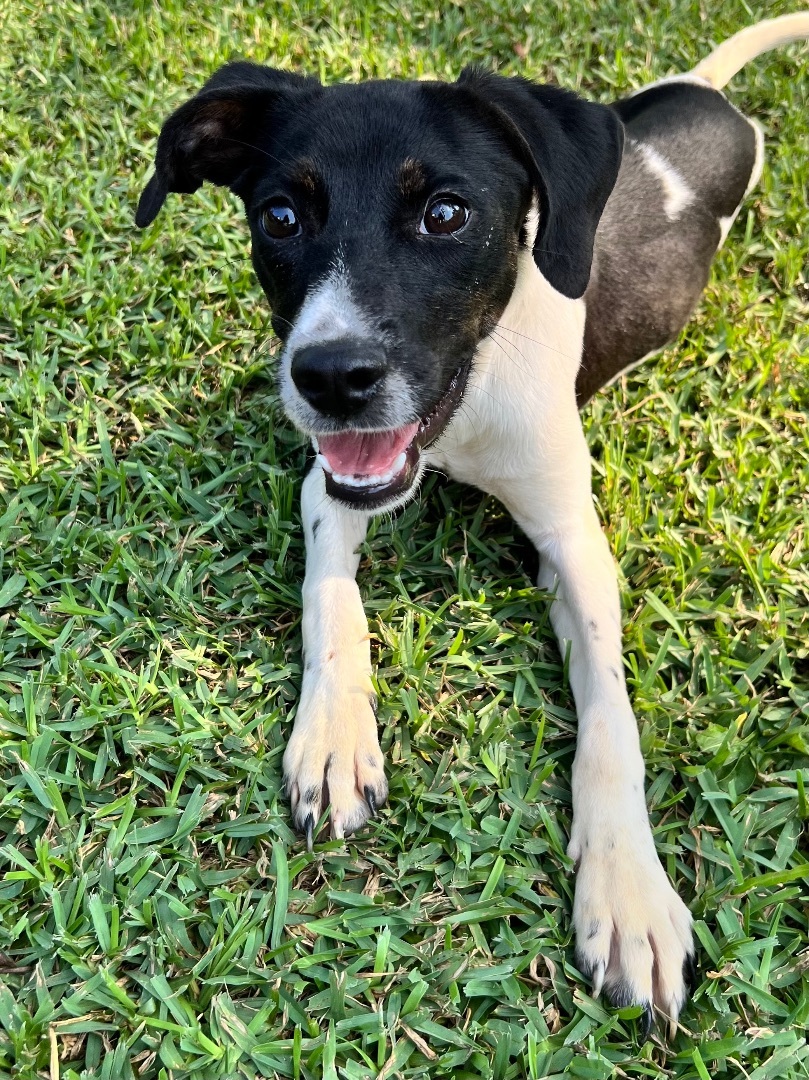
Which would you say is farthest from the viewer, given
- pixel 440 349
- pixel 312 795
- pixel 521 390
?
pixel 521 390

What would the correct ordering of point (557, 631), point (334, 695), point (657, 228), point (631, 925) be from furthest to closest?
point (657, 228) → point (557, 631) → point (334, 695) → point (631, 925)

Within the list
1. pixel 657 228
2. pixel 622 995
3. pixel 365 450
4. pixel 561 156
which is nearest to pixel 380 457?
pixel 365 450

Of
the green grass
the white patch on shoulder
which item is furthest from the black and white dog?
the white patch on shoulder

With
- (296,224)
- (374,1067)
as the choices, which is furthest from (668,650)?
(296,224)

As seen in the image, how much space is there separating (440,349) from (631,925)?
1.63 m

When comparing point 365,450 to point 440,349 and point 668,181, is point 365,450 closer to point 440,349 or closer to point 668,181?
point 440,349

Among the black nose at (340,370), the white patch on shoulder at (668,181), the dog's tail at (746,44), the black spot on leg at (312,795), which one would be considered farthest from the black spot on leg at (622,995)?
the dog's tail at (746,44)

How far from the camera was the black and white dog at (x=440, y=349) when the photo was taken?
2309 mm

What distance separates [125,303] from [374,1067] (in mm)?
3145

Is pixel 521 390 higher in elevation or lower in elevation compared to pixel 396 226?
lower

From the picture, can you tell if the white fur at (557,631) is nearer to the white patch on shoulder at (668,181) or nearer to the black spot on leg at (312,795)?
the black spot on leg at (312,795)

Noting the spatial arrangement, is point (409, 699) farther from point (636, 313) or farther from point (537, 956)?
point (636, 313)

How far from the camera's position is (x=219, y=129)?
2746 millimetres

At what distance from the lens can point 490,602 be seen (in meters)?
3.14
